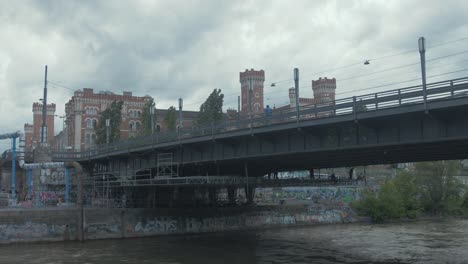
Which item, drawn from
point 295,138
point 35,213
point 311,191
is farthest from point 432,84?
point 311,191

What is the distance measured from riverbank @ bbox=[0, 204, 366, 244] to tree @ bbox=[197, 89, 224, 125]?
2559 cm

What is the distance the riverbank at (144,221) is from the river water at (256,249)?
82.1 inches

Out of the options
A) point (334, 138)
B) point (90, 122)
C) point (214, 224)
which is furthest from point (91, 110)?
point (334, 138)

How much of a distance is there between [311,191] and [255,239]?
5019 centimetres

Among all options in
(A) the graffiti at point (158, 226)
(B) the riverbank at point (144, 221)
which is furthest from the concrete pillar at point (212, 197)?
(A) the graffiti at point (158, 226)

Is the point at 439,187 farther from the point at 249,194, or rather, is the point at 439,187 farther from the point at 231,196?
the point at 231,196

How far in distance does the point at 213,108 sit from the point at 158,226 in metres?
40.0

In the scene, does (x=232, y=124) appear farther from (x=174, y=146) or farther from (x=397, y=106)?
(x=397, y=106)

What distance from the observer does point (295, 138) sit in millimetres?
38281

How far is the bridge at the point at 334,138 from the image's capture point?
29.5 metres

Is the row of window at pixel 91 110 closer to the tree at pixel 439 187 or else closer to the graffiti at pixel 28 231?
the tree at pixel 439 187

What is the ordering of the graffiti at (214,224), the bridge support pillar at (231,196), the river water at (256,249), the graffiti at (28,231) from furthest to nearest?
the bridge support pillar at (231,196), the graffiti at (214,224), the graffiti at (28,231), the river water at (256,249)

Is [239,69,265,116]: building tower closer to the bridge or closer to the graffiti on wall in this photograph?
the graffiti on wall

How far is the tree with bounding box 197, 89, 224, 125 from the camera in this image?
96125mm
